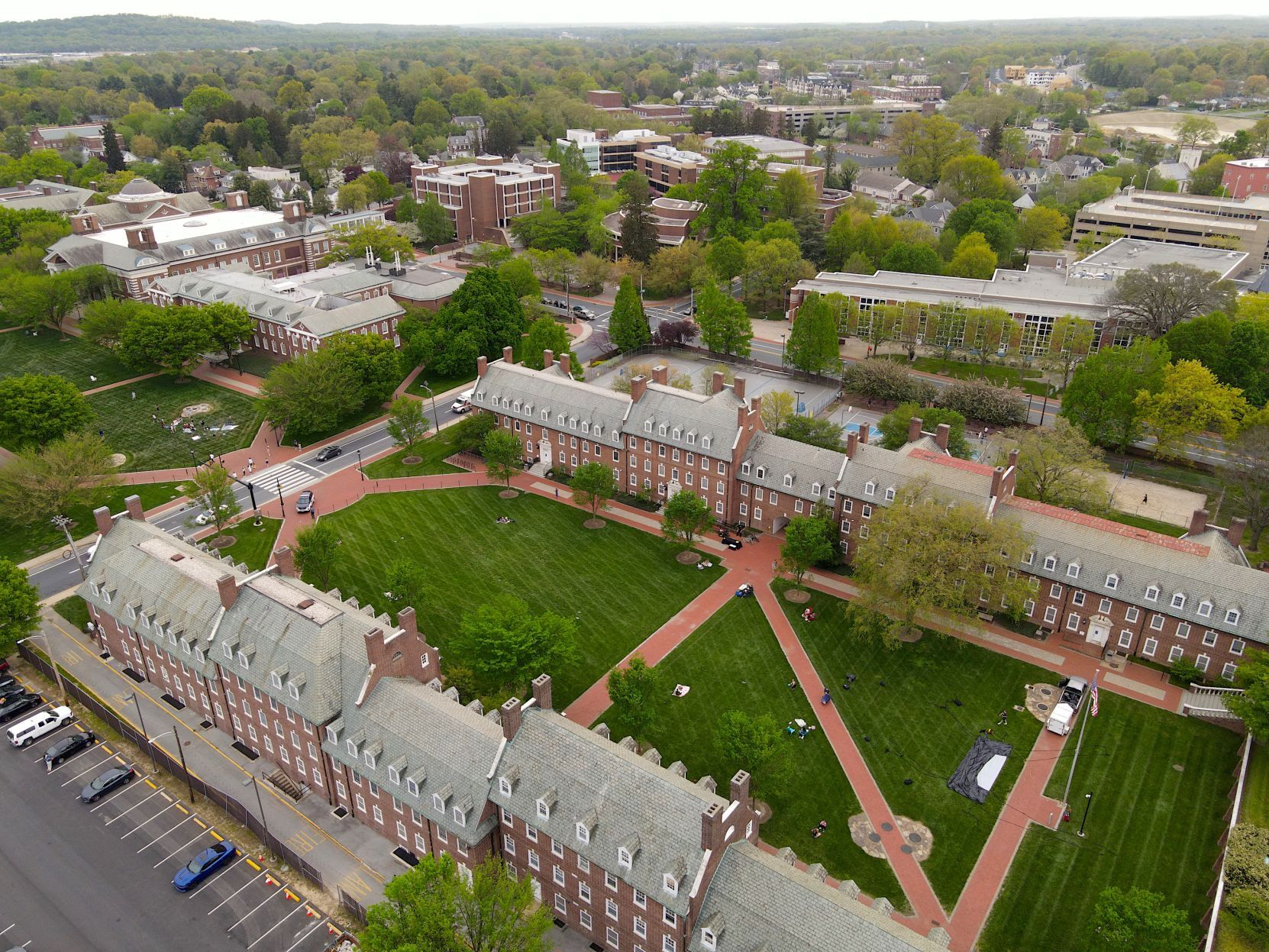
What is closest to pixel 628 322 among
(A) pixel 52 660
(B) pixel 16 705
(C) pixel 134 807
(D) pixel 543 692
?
(A) pixel 52 660

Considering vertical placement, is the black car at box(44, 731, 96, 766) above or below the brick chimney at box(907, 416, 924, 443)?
below

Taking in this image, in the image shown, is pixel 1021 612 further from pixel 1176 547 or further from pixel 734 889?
pixel 734 889

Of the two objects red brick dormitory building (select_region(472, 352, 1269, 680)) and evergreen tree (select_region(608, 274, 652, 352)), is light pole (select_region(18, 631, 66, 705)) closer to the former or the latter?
red brick dormitory building (select_region(472, 352, 1269, 680))

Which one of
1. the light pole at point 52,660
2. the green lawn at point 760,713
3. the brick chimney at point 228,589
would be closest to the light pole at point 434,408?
the light pole at point 52,660

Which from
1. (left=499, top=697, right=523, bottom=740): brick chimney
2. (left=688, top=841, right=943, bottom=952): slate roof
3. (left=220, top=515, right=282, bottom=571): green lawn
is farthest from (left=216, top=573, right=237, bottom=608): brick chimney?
(left=688, top=841, right=943, bottom=952): slate roof

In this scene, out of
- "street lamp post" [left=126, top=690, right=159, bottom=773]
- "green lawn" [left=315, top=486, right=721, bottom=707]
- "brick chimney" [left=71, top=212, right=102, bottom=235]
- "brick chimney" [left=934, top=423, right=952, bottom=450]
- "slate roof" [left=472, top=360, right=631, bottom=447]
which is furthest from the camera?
"brick chimney" [left=71, top=212, right=102, bottom=235]

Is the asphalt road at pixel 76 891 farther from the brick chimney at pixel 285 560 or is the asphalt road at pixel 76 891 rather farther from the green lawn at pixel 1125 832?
the green lawn at pixel 1125 832
